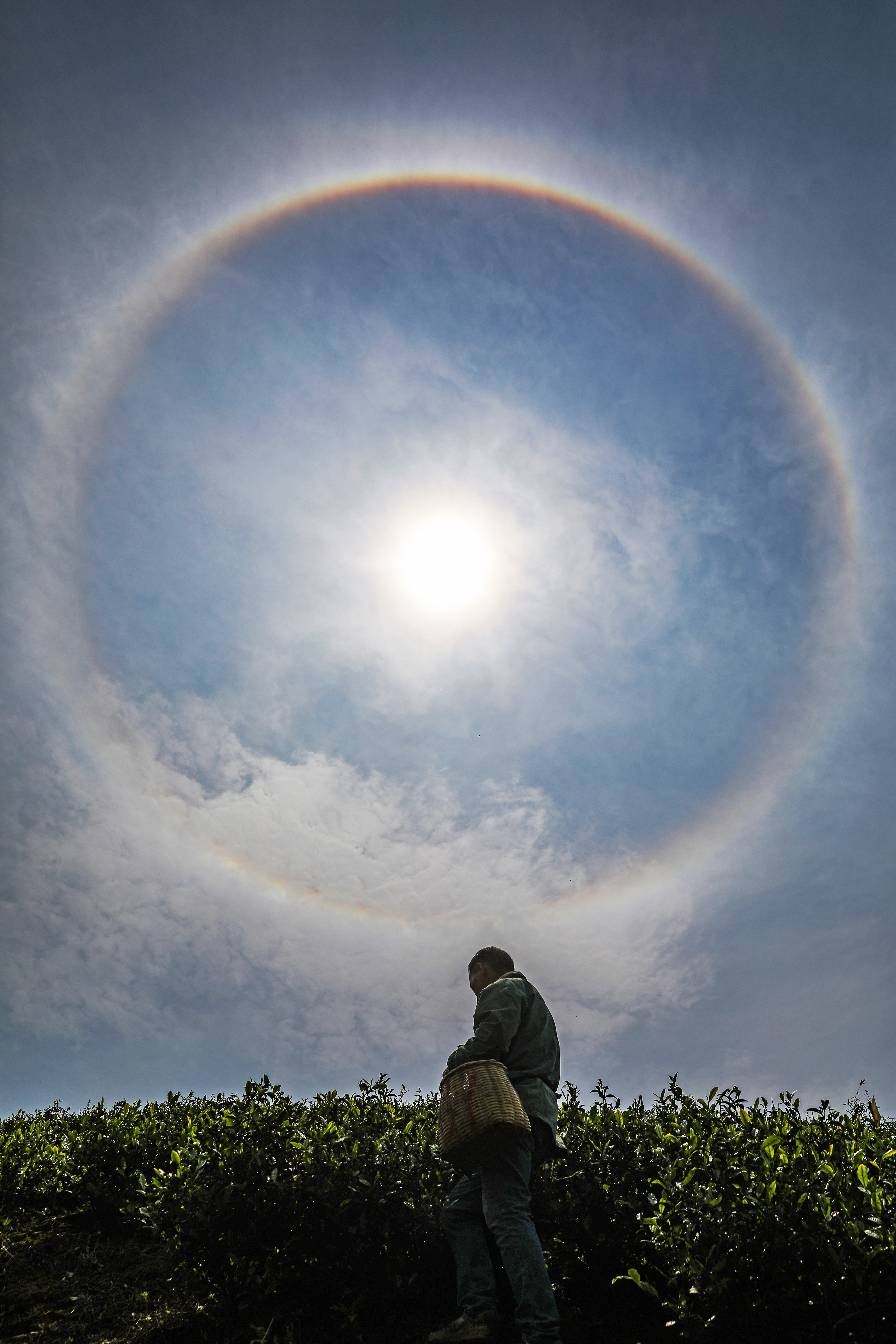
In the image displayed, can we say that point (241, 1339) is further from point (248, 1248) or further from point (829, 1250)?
point (829, 1250)

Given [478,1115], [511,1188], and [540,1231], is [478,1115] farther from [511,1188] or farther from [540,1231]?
[540,1231]

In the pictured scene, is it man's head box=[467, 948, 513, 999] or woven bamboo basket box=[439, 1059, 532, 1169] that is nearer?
woven bamboo basket box=[439, 1059, 532, 1169]

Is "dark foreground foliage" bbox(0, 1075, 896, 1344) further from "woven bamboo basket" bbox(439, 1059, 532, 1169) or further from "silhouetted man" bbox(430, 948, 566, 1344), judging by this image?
"woven bamboo basket" bbox(439, 1059, 532, 1169)

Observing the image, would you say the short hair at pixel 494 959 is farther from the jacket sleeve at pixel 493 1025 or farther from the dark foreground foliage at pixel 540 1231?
the dark foreground foliage at pixel 540 1231

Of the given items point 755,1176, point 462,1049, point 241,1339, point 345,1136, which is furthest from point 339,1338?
point 755,1176

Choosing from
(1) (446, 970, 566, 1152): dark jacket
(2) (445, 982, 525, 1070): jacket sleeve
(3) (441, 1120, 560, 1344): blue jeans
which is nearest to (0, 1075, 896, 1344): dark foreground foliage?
(3) (441, 1120, 560, 1344): blue jeans

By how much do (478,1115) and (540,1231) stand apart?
1108mm

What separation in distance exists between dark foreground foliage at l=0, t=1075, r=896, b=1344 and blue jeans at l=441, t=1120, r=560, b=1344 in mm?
275

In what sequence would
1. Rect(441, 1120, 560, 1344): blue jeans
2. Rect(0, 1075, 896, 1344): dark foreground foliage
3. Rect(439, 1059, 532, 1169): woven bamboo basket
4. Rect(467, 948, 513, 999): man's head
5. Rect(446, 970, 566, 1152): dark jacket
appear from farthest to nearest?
Rect(467, 948, 513, 999): man's head < Rect(446, 970, 566, 1152): dark jacket < Rect(439, 1059, 532, 1169): woven bamboo basket < Rect(441, 1120, 560, 1344): blue jeans < Rect(0, 1075, 896, 1344): dark foreground foliage

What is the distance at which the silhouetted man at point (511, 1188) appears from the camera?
4.05 m

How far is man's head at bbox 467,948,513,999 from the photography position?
243 inches

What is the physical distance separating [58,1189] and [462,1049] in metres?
4.46

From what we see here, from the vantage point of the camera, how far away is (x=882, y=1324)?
350 cm

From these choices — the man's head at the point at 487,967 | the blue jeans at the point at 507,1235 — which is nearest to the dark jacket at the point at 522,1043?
the blue jeans at the point at 507,1235
